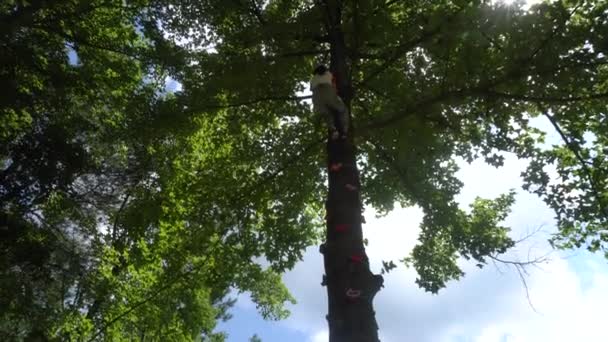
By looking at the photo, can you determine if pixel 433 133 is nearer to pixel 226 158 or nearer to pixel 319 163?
pixel 319 163

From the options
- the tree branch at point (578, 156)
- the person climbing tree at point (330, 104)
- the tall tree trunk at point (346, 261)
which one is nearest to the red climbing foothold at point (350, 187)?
the tall tree trunk at point (346, 261)

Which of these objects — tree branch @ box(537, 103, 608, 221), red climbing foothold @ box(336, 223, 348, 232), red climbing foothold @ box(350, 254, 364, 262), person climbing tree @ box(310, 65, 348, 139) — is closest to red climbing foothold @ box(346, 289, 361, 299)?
red climbing foothold @ box(350, 254, 364, 262)

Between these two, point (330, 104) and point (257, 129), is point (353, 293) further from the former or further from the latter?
point (257, 129)

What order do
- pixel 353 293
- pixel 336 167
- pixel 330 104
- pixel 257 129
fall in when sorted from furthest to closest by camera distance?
pixel 257 129 → pixel 330 104 → pixel 336 167 → pixel 353 293

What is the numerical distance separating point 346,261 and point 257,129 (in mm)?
5142

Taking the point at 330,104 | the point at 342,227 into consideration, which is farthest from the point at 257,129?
the point at 342,227

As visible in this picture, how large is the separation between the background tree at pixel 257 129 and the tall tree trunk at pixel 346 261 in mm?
767

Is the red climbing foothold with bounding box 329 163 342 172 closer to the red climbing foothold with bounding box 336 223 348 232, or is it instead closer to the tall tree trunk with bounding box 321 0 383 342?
the tall tree trunk with bounding box 321 0 383 342

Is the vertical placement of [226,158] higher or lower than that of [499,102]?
higher

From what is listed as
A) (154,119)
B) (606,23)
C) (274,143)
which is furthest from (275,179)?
(606,23)

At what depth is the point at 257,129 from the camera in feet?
31.2

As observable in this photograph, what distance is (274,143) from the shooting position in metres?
8.92

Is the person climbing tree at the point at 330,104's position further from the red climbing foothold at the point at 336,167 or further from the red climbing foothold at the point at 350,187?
the red climbing foothold at the point at 350,187

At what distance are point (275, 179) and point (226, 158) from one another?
129cm
